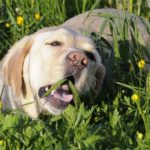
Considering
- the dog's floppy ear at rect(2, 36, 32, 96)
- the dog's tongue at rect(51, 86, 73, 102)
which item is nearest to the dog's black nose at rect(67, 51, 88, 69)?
the dog's tongue at rect(51, 86, 73, 102)

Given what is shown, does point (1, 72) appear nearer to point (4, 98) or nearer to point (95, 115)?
point (4, 98)

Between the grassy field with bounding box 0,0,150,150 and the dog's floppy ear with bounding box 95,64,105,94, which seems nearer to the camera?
the grassy field with bounding box 0,0,150,150

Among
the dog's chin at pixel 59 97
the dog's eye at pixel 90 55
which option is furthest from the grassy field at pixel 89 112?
the dog's eye at pixel 90 55

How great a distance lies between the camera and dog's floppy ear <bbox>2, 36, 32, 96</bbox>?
14.0ft

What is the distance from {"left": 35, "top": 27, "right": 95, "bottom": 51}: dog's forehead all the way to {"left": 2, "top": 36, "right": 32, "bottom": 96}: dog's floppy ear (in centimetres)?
12

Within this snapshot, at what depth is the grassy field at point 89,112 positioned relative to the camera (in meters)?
3.44

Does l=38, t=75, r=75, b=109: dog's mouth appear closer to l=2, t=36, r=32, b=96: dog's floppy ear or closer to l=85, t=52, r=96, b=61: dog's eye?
l=2, t=36, r=32, b=96: dog's floppy ear

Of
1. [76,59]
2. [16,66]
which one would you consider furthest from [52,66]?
[16,66]

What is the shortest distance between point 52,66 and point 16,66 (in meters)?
0.30

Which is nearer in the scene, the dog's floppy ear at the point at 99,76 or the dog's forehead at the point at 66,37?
the dog's forehead at the point at 66,37

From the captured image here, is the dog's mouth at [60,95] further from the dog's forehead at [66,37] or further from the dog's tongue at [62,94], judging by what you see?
the dog's forehead at [66,37]

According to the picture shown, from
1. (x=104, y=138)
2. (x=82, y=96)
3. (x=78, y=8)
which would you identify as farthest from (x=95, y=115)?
(x=78, y=8)

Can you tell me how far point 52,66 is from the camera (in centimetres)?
411

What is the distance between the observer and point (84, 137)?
344 centimetres
